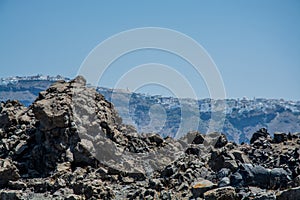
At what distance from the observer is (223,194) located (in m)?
21.8

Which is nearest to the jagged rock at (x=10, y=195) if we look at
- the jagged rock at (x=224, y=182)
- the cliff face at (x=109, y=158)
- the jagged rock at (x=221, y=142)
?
the cliff face at (x=109, y=158)

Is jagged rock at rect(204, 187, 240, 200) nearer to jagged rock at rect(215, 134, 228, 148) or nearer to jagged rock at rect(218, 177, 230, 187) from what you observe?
jagged rock at rect(218, 177, 230, 187)

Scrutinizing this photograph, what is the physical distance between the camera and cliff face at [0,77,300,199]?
2570 cm

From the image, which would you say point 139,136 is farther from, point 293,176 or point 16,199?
point 293,176

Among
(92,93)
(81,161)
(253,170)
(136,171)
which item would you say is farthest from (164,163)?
(253,170)

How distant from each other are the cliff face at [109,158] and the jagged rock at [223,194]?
0.18 ft

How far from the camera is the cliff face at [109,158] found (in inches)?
1012

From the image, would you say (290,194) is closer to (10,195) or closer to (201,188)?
(201,188)

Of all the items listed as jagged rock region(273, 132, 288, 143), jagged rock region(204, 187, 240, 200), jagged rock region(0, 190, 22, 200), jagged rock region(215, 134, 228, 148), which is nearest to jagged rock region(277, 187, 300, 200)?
jagged rock region(204, 187, 240, 200)

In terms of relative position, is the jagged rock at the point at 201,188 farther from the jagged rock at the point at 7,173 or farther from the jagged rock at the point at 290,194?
the jagged rock at the point at 7,173

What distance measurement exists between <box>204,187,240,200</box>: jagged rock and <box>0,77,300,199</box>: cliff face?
0.18 feet

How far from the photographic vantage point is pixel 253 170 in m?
24.9

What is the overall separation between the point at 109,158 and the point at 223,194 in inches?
553

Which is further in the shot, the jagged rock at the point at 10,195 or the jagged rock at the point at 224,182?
the jagged rock at the point at 10,195
